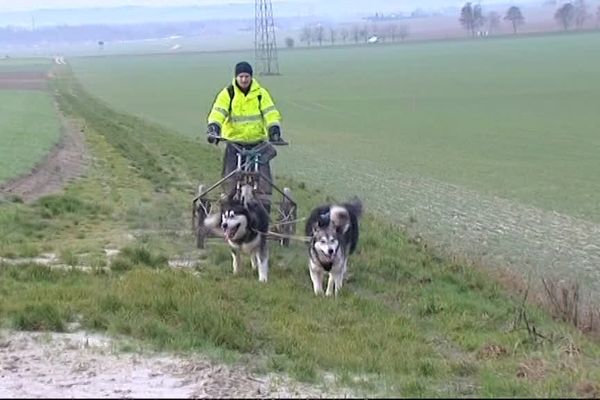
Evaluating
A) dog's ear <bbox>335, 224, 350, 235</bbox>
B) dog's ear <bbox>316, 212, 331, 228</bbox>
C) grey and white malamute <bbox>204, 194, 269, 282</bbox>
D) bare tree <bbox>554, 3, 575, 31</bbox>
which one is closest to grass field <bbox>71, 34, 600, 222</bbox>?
grey and white malamute <bbox>204, 194, 269, 282</bbox>

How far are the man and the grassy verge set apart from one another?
4.77 feet

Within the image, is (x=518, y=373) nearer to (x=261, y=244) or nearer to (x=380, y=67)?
(x=261, y=244)

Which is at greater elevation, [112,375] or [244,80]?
[244,80]

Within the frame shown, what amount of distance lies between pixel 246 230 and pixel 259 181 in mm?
1378

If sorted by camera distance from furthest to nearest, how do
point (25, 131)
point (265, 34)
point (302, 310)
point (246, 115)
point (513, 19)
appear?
1. point (513, 19)
2. point (265, 34)
3. point (25, 131)
4. point (246, 115)
5. point (302, 310)

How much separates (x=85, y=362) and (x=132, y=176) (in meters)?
13.5

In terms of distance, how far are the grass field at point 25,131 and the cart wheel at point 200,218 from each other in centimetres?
641

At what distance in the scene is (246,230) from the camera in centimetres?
1064

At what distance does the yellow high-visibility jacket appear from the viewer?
38.4 feet

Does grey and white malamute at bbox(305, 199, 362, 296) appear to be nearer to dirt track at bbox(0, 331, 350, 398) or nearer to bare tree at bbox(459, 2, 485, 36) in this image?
dirt track at bbox(0, 331, 350, 398)

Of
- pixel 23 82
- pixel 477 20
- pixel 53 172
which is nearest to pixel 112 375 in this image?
Result: pixel 53 172

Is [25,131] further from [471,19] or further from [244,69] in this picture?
[471,19]

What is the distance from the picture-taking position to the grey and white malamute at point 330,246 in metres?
9.88

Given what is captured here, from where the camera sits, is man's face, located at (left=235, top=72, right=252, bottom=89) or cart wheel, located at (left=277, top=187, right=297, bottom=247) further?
cart wheel, located at (left=277, top=187, right=297, bottom=247)
